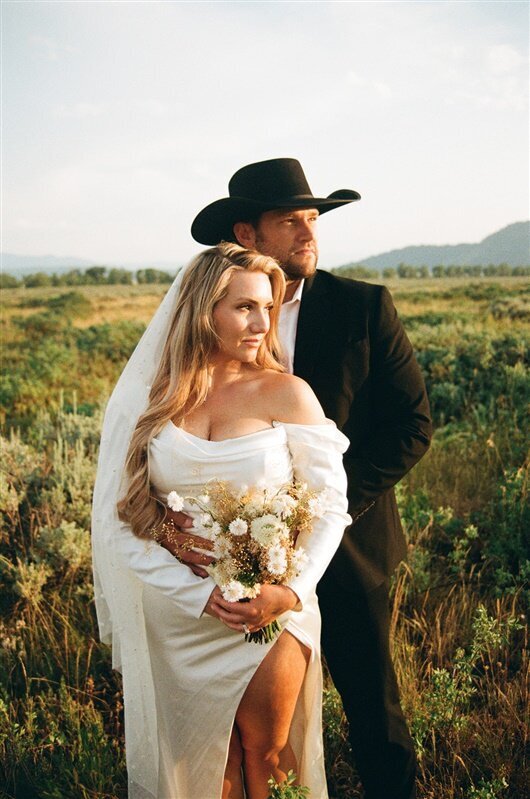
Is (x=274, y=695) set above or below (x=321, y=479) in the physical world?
below

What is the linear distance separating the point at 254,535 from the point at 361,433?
1.14 meters

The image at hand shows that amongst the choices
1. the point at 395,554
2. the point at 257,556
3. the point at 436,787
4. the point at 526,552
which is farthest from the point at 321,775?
the point at 526,552

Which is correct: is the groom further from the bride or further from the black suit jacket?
the bride

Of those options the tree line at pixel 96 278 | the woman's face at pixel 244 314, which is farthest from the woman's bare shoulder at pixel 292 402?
the tree line at pixel 96 278

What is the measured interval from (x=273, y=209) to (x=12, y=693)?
116 inches

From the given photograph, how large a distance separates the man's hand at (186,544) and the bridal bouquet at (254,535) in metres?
0.18

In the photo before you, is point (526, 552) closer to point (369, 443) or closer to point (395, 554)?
point (395, 554)

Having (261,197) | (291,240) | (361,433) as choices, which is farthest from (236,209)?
(361,433)

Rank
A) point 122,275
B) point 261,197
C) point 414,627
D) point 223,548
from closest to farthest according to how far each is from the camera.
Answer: point 223,548
point 261,197
point 414,627
point 122,275

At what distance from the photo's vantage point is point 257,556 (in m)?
2.09

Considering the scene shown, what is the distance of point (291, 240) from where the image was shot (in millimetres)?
3072

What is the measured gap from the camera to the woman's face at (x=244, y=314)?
8.53 feet

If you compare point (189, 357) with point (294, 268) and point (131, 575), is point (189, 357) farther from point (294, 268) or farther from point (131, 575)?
point (131, 575)

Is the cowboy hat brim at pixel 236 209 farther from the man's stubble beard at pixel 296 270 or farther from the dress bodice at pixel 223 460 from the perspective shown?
the dress bodice at pixel 223 460
